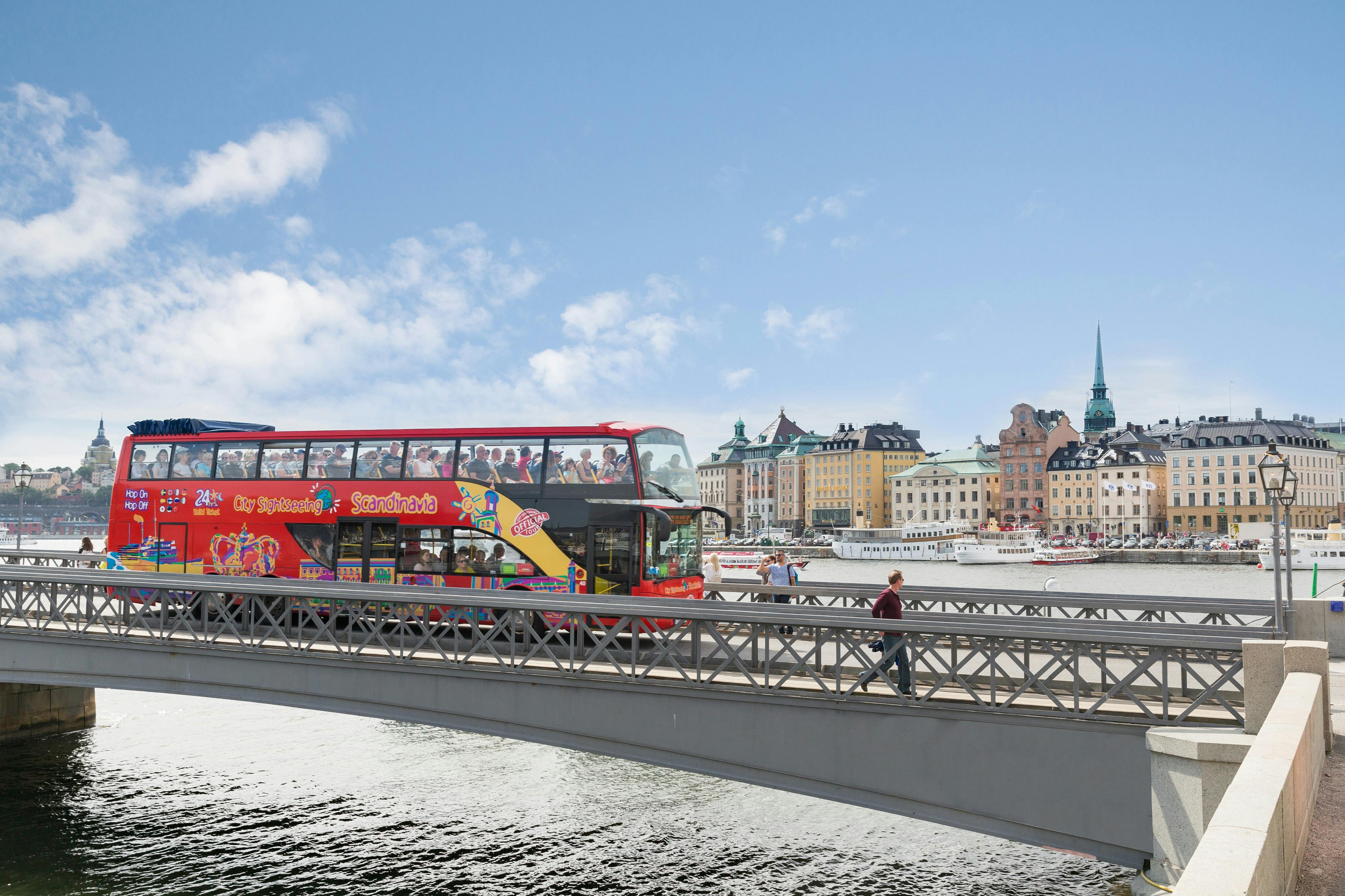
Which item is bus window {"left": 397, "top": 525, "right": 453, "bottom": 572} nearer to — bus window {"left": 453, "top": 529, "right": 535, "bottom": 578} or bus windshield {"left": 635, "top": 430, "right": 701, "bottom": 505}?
bus window {"left": 453, "top": 529, "right": 535, "bottom": 578}

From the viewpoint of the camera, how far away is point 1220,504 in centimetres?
14675

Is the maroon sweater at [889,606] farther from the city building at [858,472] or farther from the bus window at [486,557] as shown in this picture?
the city building at [858,472]

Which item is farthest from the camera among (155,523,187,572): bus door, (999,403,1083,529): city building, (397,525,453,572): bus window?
(999,403,1083,529): city building

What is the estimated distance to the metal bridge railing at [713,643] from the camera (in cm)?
1095

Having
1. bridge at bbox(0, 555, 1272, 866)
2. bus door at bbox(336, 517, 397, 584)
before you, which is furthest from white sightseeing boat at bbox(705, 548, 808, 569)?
bridge at bbox(0, 555, 1272, 866)

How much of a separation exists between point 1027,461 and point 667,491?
156 metres

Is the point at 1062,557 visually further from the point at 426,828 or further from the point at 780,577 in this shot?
the point at 426,828

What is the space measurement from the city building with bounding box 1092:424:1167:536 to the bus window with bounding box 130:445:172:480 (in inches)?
5829

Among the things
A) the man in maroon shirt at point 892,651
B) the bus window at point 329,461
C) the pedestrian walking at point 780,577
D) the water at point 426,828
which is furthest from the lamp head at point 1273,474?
the bus window at point 329,461

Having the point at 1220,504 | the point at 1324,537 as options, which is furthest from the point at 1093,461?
the point at 1324,537

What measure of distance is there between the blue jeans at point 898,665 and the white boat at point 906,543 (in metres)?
110

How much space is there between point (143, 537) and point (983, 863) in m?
17.3

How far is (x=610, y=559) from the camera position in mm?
18062

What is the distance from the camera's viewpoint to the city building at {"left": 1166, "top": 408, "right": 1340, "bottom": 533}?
144375 mm
